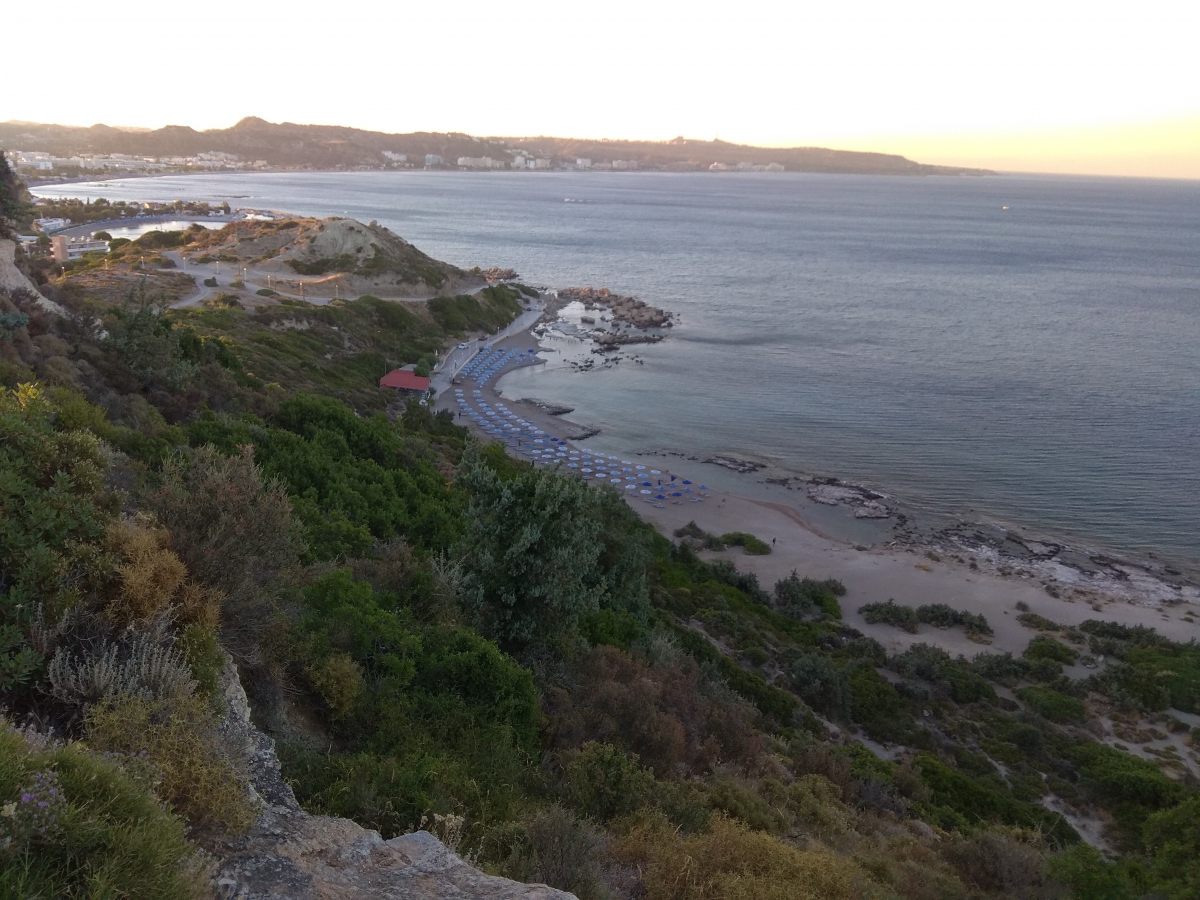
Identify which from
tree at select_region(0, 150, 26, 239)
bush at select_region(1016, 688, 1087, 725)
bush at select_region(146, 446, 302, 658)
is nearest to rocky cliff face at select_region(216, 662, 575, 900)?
bush at select_region(146, 446, 302, 658)

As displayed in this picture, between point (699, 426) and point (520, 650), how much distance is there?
29993 mm

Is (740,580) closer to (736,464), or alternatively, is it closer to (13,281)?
(736,464)

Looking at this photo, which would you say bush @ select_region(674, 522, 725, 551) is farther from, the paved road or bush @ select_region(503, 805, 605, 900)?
bush @ select_region(503, 805, 605, 900)

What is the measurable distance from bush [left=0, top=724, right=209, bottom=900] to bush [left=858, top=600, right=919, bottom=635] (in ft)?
70.1

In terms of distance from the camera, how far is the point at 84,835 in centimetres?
283

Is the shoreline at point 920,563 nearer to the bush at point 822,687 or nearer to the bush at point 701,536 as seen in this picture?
the bush at point 701,536

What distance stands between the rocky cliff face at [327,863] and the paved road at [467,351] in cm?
3565

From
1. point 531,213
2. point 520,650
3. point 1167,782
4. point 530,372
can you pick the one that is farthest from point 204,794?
point 531,213

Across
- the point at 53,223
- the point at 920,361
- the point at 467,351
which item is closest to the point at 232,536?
the point at 467,351

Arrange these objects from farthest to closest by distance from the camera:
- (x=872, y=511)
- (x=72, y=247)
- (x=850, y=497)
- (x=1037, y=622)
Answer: (x=72, y=247) → (x=850, y=497) → (x=872, y=511) → (x=1037, y=622)

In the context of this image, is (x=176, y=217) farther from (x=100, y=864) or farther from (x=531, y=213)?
(x=100, y=864)

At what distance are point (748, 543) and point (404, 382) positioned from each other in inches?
734

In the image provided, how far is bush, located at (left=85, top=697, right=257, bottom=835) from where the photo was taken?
372 centimetres

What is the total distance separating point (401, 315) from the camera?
47719 millimetres
